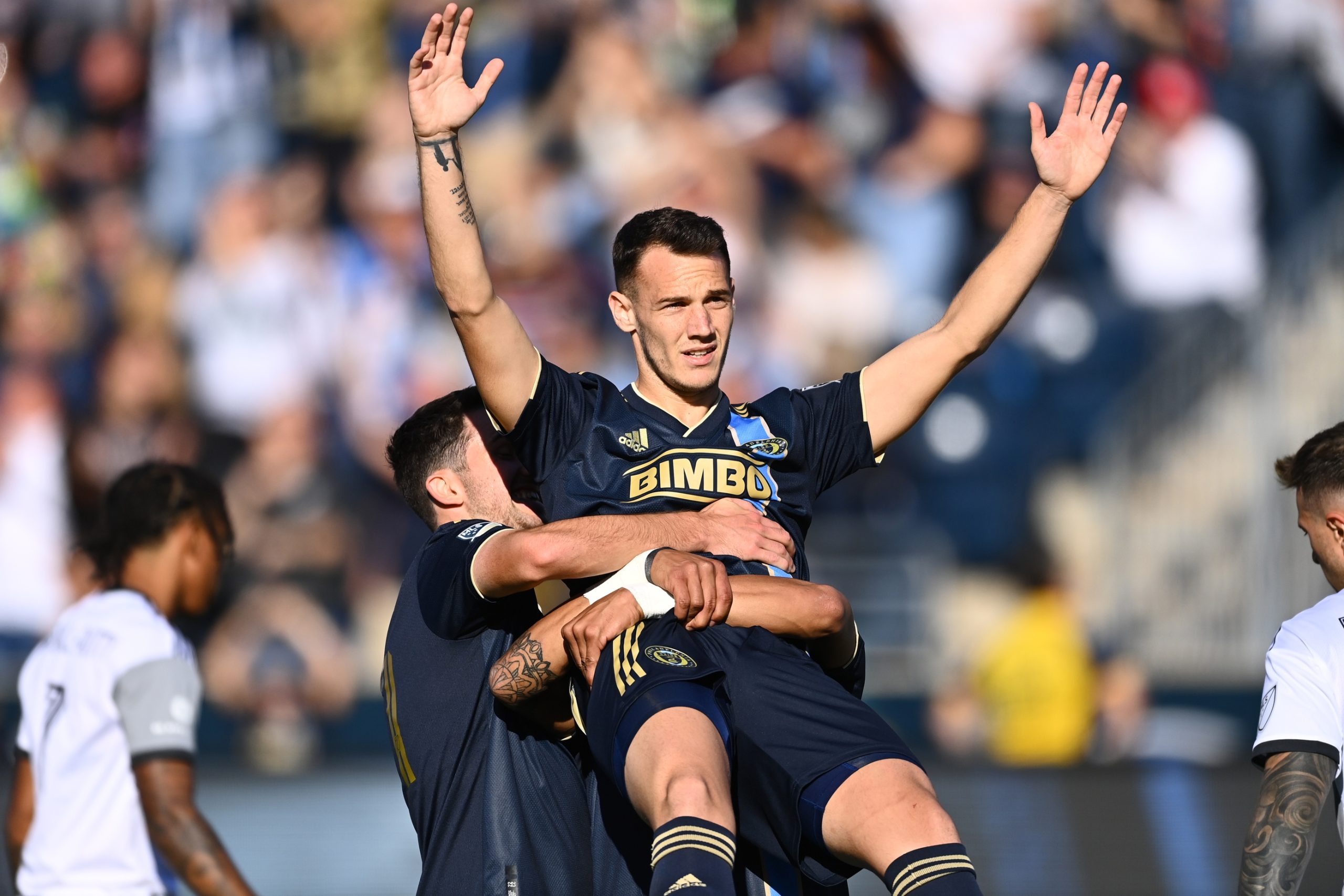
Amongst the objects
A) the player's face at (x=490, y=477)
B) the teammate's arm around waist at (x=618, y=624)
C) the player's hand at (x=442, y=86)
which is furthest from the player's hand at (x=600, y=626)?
the player's hand at (x=442, y=86)

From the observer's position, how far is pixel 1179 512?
387 inches

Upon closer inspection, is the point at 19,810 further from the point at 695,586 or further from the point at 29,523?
the point at 29,523

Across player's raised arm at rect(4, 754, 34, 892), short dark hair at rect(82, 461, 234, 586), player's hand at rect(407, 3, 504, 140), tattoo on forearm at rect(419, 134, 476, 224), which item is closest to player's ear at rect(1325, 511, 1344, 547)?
tattoo on forearm at rect(419, 134, 476, 224)

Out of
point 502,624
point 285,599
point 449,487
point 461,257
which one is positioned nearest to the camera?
point 461,257

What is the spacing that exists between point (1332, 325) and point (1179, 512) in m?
1.64

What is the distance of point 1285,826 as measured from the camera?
3162mm

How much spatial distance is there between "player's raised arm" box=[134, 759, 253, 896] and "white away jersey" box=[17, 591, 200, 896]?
0.05 meters

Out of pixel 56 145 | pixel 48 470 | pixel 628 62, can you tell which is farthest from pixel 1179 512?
pixel 56 145

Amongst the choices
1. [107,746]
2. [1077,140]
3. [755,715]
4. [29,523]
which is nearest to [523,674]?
[755,715]

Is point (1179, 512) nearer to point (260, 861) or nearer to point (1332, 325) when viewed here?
point (1332, 325)

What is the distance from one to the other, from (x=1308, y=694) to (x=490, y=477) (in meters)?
2.03

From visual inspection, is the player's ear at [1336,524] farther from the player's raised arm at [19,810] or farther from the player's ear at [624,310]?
the player's raised arm at [19,810]

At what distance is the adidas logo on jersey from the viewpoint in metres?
3.58

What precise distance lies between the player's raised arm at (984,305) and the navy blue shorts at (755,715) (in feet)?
2.58
